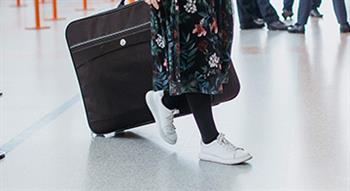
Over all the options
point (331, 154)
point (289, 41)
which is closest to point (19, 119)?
point (331, 154)

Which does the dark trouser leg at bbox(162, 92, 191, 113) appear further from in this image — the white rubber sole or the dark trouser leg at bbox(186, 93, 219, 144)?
the white rubber sole

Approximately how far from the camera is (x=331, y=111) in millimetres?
3115

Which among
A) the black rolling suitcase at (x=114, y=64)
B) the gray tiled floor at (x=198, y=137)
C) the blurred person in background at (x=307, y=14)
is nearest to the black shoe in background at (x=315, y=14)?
the blurred person in background at (x=307, y=14)

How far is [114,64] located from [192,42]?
0.49 metres

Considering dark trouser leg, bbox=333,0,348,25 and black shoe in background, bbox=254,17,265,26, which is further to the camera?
black shoe in background, bbox=254,17,265,26

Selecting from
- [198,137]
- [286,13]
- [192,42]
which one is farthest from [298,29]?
[192,42]

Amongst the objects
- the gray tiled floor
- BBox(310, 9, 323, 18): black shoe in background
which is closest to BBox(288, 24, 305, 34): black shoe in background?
the gray tiled floor

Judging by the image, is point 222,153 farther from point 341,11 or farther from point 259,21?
point 259,21

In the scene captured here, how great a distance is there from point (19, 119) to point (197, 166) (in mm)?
1063

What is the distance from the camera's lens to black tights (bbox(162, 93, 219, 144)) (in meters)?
2.41

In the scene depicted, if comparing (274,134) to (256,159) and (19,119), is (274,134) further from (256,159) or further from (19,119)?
(19,119)

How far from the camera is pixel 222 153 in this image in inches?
95.4

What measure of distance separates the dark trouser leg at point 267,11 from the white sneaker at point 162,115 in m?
3.50

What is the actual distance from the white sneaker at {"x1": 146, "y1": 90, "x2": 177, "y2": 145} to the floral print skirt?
0.56 ft
